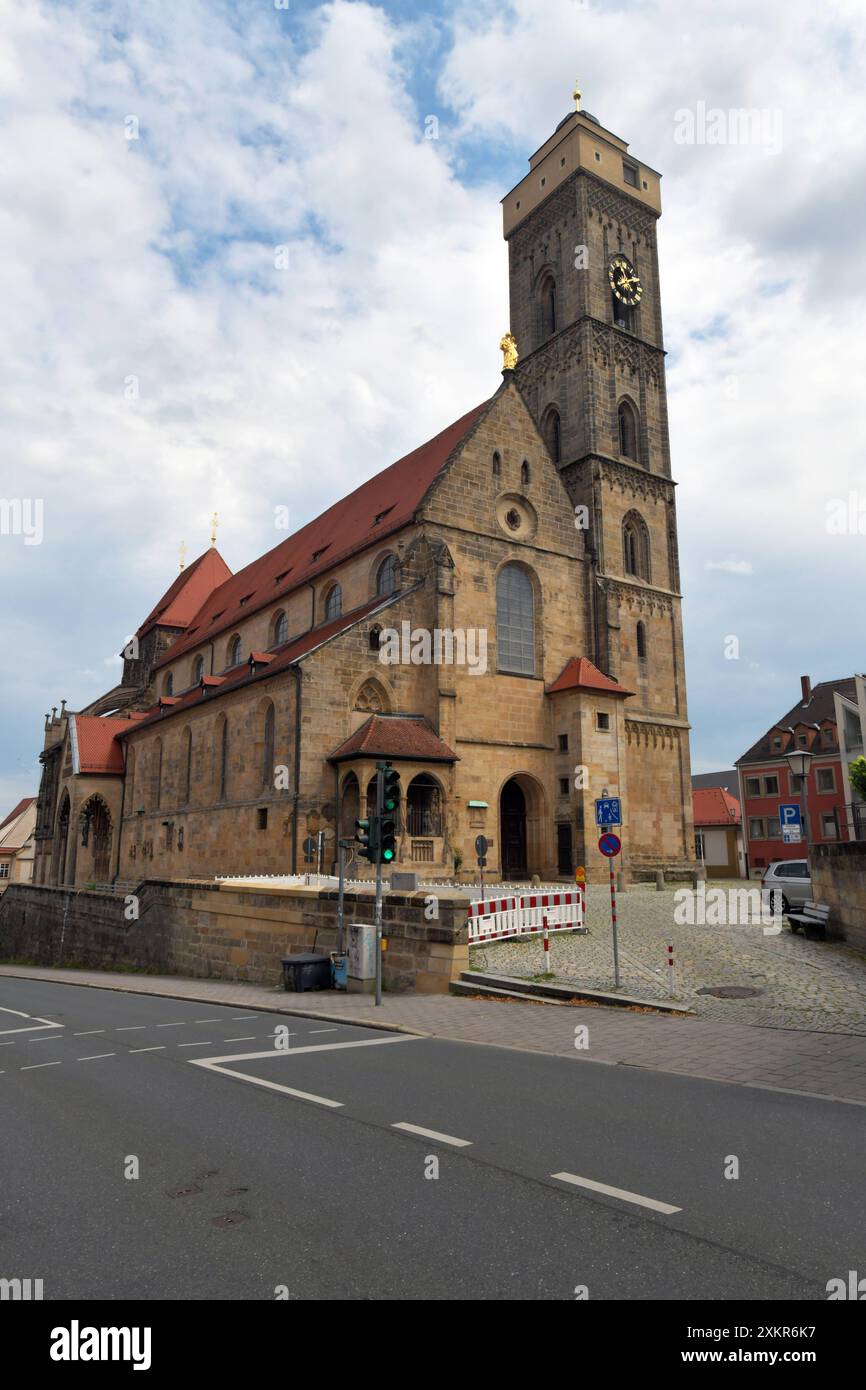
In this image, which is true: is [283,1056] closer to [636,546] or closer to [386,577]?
[386,577]

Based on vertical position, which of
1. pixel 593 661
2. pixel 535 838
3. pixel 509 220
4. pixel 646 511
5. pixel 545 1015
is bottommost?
pixel 545 1015

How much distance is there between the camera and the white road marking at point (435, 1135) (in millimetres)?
5901

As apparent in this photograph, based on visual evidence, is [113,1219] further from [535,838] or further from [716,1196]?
[535,838]

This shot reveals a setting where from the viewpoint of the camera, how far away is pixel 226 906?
66.3ft

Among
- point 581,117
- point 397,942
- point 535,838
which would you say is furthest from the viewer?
point 581,117

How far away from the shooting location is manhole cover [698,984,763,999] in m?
11.8

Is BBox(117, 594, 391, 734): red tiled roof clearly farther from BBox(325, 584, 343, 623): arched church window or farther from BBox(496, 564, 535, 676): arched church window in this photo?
BBox(496, 564, 535, 676): arched church window

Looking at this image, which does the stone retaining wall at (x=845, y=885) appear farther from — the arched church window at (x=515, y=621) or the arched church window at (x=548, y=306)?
the arched church window at (x=548, y=306)

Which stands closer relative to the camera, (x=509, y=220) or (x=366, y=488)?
(x=366, y=488)

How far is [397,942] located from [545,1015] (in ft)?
13.6

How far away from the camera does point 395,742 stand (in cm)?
2695

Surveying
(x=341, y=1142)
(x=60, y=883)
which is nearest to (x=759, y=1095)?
(x=341, y=1142)

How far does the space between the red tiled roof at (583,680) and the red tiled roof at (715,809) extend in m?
26.7

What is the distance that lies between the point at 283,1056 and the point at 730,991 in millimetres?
6180
